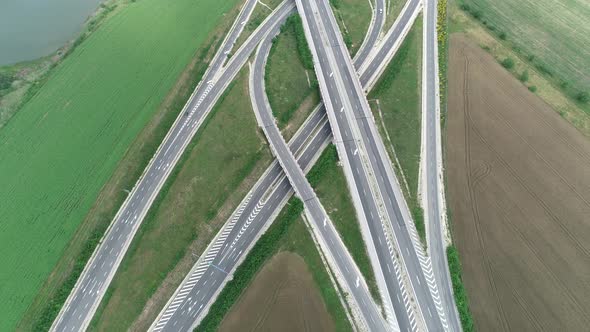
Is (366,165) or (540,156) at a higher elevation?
(540,156)

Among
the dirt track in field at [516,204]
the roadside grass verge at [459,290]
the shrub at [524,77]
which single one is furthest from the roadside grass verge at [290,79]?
the shrub at [524,77]

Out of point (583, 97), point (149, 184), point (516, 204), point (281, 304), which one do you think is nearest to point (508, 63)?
point (583, 97)

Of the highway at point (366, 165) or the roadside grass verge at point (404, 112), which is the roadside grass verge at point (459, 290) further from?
the roadside grass verge at point (404, 112)

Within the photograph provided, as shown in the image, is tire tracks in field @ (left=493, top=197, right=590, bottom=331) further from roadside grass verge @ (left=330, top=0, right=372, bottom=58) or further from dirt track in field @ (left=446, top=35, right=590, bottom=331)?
roadside grass verge @ (left=330, top=0, right=372, bottom=58)

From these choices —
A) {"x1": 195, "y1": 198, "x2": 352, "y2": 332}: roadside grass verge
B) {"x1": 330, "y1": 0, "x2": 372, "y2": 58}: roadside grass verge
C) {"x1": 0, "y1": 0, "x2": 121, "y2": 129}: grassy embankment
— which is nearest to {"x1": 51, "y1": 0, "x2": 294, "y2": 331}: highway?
{"x1": 330, "y1": 0, "x2": 372, "y2": 58}: roadside grass verge

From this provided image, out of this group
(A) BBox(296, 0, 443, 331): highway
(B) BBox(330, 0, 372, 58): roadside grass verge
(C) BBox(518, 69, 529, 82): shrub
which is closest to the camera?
(A) BBox(296, 0, 443, 331): highway

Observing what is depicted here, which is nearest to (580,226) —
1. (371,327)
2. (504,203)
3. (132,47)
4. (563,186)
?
(563,186)

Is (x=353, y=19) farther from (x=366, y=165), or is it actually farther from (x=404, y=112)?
(x=366, y=165)
